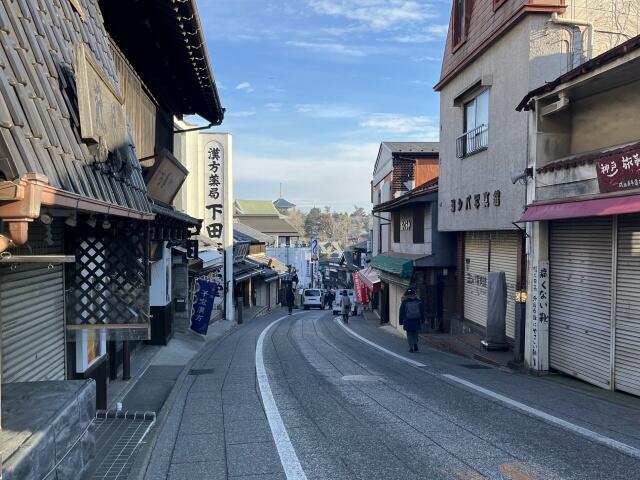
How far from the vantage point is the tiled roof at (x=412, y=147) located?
30555mm

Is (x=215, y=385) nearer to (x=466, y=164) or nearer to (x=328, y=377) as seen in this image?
(x=328, y=377)

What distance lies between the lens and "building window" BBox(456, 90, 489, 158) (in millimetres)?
15633

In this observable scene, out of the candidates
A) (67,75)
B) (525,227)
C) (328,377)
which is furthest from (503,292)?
(67,75)

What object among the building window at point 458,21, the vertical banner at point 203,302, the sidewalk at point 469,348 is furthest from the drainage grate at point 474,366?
the building window at point 458,21

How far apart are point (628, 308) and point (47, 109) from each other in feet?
30.1

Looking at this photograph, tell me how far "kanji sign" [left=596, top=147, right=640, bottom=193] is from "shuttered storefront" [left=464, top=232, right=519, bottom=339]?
4711mm

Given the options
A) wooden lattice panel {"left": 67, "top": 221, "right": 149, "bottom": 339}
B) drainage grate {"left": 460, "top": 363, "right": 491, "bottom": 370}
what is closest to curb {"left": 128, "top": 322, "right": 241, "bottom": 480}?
wooden lattice panel {"left": 67, "top": 221, "right": 149, "bottom": 339}

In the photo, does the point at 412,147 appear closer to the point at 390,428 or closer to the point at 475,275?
the point at 475,275

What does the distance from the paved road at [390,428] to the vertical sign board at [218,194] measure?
48.0ft

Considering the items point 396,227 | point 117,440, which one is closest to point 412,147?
point 396,227

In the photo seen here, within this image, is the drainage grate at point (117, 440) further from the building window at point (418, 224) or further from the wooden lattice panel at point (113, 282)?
the building window at point (418, 224)

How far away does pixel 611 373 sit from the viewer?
9367 millimetres

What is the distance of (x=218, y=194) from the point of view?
25.1 metres

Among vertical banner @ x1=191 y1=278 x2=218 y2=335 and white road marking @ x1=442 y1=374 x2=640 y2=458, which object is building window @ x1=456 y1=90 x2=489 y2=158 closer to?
white road marking @ x1=442 y1=374 x2=640 y2=458
